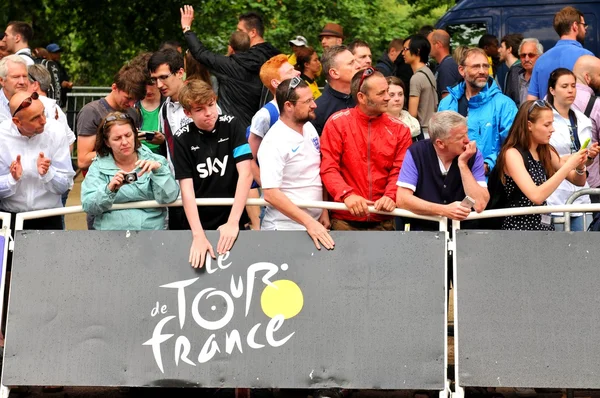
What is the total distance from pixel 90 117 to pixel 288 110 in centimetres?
190

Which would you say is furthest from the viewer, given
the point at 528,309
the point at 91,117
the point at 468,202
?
the point at 91,117

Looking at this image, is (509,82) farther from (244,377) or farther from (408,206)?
(244,377)

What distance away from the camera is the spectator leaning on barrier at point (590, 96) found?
9.16 meters

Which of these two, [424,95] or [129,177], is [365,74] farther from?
[424,95]

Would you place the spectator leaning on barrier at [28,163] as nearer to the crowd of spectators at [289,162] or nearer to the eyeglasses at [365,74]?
the crowd of spectators at [289,162]

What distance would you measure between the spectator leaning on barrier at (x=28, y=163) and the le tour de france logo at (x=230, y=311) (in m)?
1.42

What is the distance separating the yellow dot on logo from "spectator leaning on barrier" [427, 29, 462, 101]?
17.4 ft

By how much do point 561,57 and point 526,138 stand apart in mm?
3091

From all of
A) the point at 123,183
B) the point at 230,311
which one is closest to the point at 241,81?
the point at 123,183

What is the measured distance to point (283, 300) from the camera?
273 inches

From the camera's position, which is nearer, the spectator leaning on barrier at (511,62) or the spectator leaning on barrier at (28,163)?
the spectator leaning on barrier at (28,163)

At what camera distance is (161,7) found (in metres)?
20.9

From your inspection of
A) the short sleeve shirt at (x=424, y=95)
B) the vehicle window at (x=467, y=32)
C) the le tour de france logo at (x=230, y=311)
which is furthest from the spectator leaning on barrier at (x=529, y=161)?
the vehicle window at (x=467, y=32)

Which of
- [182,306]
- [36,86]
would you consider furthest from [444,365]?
[36,86]
